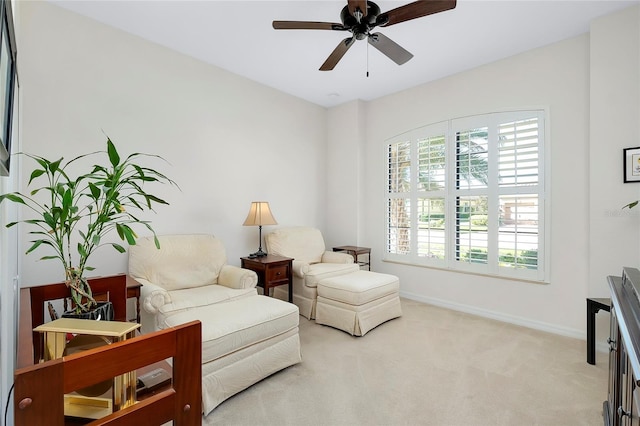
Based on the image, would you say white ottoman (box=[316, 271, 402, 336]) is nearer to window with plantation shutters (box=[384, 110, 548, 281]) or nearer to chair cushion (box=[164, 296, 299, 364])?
chair cushion (box=[164, 296, 299, 364])

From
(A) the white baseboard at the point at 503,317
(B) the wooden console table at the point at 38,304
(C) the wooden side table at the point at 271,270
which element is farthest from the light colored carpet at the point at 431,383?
(B) the wooden console table at the point at 38,304

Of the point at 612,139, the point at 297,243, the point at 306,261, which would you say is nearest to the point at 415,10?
the point at 612,139

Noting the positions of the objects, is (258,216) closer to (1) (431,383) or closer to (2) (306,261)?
(2) (306,261)

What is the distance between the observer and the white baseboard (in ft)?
9.64

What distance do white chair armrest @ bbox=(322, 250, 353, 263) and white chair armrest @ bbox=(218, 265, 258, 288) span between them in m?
1.34

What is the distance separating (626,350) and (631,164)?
7.29 feet

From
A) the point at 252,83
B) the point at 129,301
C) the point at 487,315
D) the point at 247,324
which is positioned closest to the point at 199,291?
the point at 129,301

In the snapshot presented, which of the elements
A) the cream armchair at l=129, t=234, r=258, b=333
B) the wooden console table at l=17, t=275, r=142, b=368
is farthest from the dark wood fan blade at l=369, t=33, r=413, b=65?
the wooden console table at l=17, t=275, r=142, b=368

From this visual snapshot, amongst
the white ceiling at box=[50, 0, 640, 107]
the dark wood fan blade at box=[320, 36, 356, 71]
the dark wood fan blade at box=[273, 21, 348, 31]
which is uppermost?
the white ceiling at box=[50, 0, 640, 107]

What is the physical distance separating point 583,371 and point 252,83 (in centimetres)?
417

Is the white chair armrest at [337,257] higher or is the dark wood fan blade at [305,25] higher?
the dark wood fan blade at [305,25]

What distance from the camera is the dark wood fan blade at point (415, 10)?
74.5 inches

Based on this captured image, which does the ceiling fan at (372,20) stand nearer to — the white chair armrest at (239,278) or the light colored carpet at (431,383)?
the white chair armrest at (239,278)

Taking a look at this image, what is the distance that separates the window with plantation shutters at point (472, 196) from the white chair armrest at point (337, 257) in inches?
28.3
